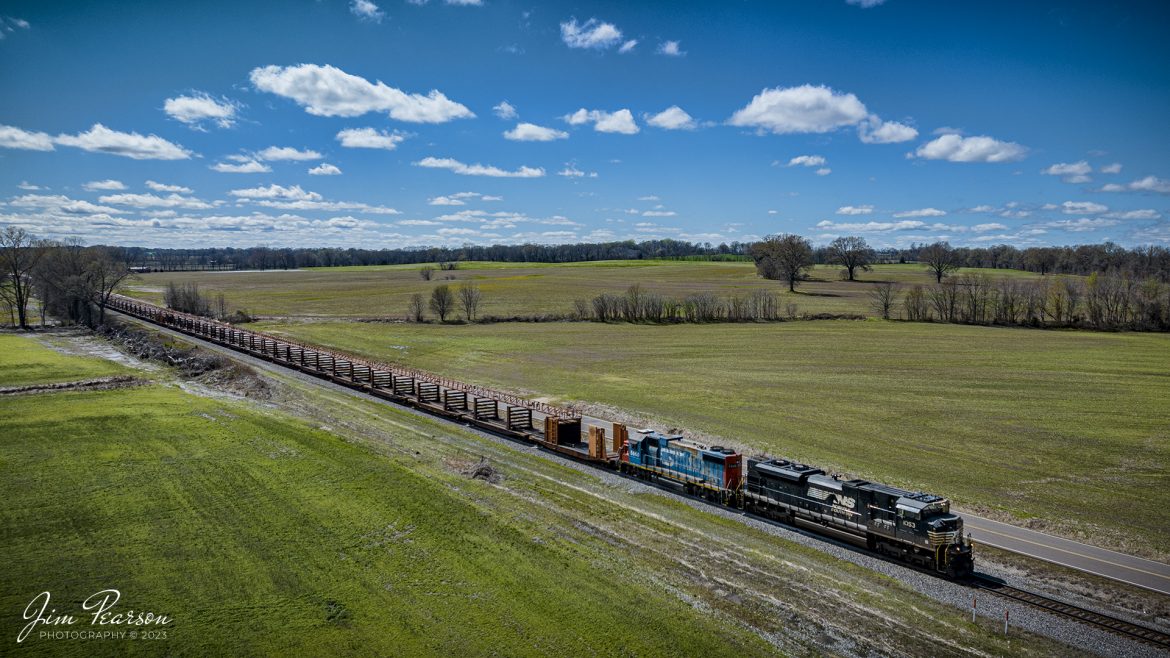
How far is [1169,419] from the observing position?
42062 mm

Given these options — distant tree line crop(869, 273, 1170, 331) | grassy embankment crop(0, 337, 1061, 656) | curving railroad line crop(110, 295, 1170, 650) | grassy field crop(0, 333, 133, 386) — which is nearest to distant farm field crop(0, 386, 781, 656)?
grassy embankment crop(0, 337, 1061, 656)

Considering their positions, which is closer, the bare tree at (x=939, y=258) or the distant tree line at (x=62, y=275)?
the distant tree line at (x=62, y=275)

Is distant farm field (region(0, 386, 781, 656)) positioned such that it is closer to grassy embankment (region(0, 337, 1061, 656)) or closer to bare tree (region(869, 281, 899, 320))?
grassy embankment (region(0, 337, 1061, 656))

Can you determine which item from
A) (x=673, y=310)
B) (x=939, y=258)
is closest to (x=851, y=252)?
(x=939, y=258)

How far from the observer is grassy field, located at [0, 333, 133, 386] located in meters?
52.8

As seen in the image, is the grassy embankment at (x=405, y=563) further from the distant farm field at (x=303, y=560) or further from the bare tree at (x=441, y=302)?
the bare tree at (x=441, y=302)

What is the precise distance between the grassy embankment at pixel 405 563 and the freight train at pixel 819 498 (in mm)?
1918

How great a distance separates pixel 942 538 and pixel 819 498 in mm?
4765

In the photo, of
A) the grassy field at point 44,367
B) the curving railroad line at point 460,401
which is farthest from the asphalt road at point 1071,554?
the grassy field at point 44,367

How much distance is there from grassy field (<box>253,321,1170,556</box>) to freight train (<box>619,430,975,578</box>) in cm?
774

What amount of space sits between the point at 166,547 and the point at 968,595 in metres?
27.2

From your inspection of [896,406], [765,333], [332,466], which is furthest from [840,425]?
[765,333]

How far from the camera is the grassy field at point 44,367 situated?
173 feet

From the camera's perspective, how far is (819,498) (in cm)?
2539
